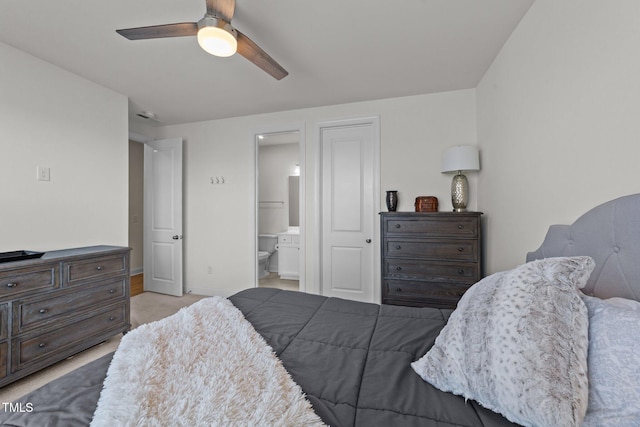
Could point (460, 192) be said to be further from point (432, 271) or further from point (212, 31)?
point (212, 31)

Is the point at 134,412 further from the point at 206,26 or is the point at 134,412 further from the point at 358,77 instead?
the point at 358,77

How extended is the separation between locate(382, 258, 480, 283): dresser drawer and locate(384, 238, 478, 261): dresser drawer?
0.06 meters

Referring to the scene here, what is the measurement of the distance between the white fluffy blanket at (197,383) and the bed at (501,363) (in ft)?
0.05

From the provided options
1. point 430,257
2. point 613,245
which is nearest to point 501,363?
point 613,245

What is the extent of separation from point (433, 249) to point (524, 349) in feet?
6.31

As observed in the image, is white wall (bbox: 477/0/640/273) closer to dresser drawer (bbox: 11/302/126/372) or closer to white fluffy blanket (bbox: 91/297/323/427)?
white fluffy blanket (bbox: 91/297/323/427)

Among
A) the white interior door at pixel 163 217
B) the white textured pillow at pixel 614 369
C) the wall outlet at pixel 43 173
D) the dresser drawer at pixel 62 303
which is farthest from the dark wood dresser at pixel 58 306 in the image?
the white textured pillow at pixel 614 369

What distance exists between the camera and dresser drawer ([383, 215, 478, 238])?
247cm

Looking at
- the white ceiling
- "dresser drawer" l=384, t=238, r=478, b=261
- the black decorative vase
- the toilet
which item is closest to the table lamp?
"dresser drawer" l=384, t=238, r=478, b=261

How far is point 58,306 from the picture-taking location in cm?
211

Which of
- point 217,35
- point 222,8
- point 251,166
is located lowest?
point 251,166

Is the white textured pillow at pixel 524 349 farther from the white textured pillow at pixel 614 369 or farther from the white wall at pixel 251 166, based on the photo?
the white wall at pixel 251 166

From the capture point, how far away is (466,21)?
73.4 inches

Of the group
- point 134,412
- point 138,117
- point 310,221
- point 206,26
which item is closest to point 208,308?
point 134,412
